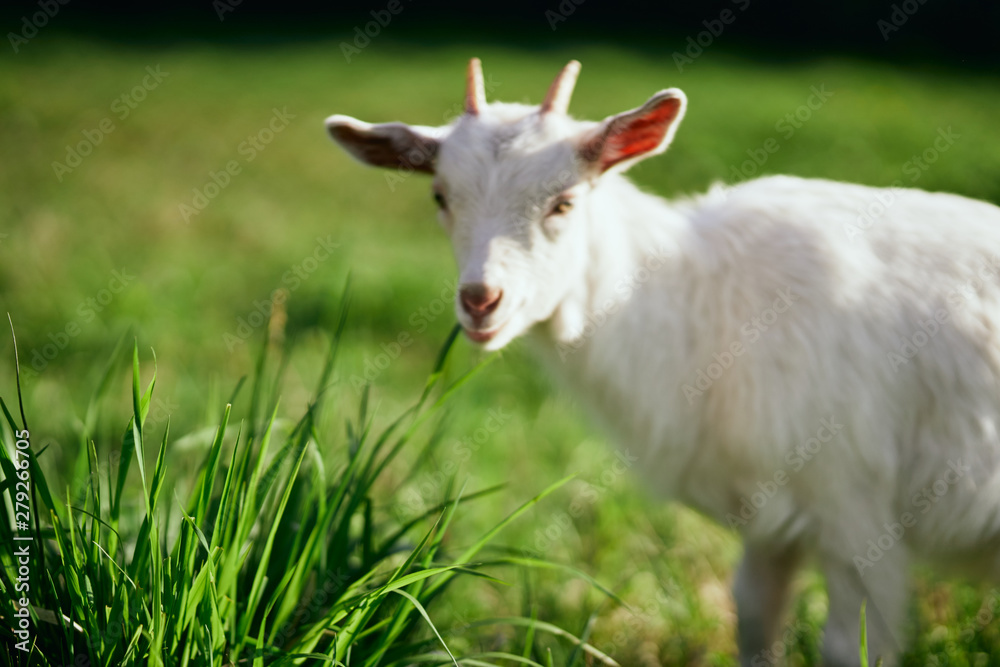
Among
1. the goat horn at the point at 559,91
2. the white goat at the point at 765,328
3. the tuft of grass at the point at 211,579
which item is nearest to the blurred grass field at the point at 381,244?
the white goat at the point at 765,328

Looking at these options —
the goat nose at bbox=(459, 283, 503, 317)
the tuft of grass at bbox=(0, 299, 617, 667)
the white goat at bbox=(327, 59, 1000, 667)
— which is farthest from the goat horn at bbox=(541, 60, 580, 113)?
the tuft of grass at bbox=(0, 299, 617, 667)

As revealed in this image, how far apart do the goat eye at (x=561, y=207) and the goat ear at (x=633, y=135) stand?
0.14m

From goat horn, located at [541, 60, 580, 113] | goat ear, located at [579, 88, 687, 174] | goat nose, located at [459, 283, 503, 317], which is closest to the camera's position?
goat nose, located at [459, 283, 503, 317]

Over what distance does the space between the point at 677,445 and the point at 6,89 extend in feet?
40.1

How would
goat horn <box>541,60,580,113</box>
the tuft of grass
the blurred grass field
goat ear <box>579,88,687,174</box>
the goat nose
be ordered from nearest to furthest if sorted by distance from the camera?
the tuft of grass
the goat nose
goat ear <box>579,88,687,174</box>
goat horn <box>541,60,580,113</box>
the blurred grass field

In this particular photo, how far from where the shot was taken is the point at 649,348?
2639mm

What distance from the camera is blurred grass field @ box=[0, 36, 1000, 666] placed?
126 inches

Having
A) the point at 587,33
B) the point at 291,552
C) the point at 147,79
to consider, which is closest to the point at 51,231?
the point at 291,552

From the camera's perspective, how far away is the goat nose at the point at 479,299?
7.44 feet

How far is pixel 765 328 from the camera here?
8.41 feet

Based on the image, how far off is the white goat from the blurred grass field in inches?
15.0

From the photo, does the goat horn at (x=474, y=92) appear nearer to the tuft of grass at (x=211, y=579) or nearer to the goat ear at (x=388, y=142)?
the goat ear at (x=388, y=142)

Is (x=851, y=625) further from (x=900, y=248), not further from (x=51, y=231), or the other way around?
(x=51, y=231)

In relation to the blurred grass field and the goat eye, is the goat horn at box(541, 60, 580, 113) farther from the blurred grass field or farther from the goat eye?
the blurred grass field
